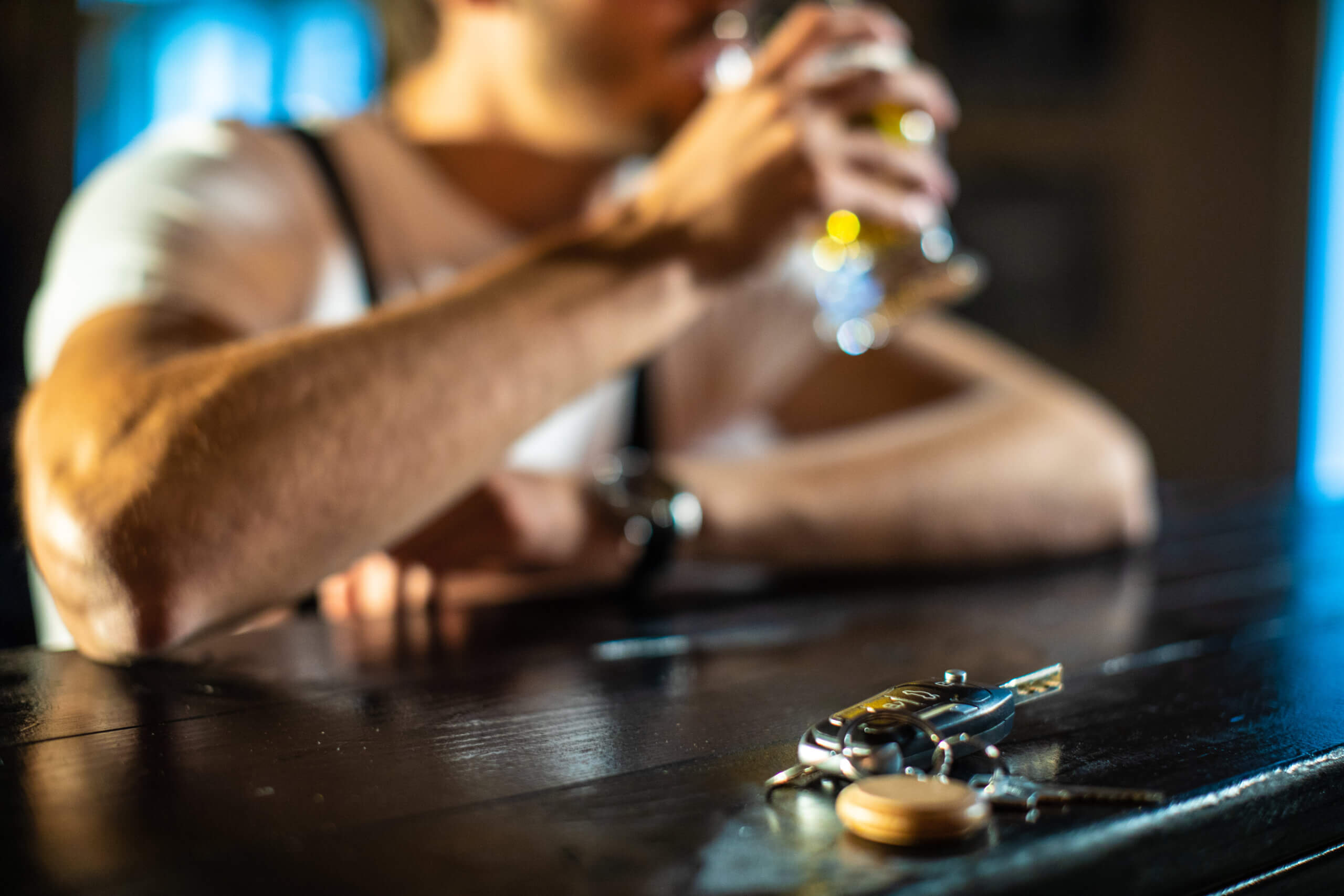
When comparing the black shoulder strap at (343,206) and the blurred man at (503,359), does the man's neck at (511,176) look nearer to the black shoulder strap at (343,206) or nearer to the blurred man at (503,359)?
the blurred man at (503,359)

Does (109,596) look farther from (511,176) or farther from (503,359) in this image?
(511,176)

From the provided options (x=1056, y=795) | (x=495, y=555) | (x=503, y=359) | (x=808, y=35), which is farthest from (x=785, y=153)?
(x=1056, y=795)

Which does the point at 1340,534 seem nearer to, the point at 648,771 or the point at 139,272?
the point at 648,771

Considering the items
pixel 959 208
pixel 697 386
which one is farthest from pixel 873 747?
pixel 959 208

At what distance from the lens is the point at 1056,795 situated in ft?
1.37

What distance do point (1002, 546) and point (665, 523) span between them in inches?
15.7

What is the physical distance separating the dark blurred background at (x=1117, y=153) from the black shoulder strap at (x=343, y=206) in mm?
2623

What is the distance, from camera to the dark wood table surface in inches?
14.4

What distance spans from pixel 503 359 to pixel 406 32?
985 millimetres

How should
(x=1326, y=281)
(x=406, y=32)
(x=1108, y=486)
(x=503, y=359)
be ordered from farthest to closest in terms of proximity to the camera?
(x=1326, y=281)
(x=406, y=32)
(x=1108, y=486)
(x=503, y=359)

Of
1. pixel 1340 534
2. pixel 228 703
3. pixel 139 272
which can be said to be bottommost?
pixel 1340 534

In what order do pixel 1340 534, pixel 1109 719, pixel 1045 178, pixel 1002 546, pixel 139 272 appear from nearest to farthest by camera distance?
1. pixel 1109 719
2. pixel 139 272
3. pixel 1002 546
4. pixel 1340 534
5. pixel 1045 178

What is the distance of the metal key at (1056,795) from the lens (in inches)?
16.1

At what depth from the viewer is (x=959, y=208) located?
3.91 meters
